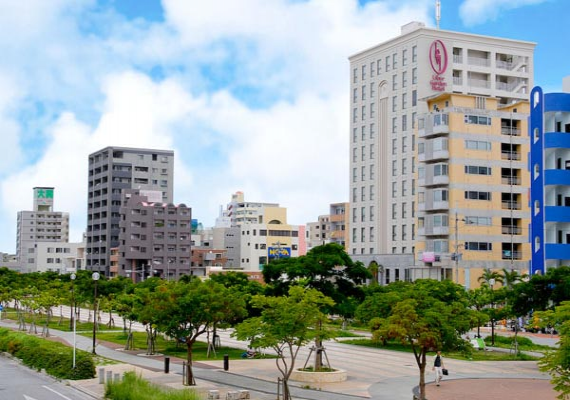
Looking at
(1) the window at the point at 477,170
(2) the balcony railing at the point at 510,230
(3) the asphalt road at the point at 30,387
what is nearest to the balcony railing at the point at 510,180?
(1) the window at the point at 477,170

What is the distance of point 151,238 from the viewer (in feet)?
473

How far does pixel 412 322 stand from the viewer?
30203 millimetres

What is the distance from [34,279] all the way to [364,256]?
150 ft

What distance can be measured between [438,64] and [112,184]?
79278mm

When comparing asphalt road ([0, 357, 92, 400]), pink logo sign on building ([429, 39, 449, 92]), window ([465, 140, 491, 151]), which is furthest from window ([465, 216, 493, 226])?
asphalt road ([0, 357, 92, 400])

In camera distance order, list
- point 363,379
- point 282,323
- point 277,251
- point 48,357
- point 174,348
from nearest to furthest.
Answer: point 282,323, point 363,379, point 48,357, point 174,348, point 277,251

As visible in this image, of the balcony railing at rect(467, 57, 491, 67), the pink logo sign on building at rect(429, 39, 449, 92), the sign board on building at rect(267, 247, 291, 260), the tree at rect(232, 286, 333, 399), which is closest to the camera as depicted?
the tree at rect(232, 286, 333, 399)

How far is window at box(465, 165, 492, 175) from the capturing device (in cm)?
9012

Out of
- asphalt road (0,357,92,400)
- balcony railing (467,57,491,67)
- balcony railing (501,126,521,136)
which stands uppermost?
balcony railing (467,57,491,67)

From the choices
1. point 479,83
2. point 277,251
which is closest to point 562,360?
point 479,83

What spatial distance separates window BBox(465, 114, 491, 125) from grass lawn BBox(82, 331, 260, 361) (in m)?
45.9

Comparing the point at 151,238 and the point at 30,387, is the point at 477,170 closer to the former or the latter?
the point at 30,387

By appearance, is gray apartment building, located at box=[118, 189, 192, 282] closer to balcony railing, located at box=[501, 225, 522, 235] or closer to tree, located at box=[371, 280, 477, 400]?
balcony railing, located at box=[501, 225, 522, 235]

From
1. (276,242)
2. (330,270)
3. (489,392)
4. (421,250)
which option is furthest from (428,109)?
(276,242)
